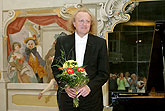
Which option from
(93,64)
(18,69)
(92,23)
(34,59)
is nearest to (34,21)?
(34,59)

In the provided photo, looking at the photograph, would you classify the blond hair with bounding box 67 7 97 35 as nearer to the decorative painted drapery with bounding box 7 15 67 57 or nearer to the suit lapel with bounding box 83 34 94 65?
the suit lapel with bounding box 83 34 94 65

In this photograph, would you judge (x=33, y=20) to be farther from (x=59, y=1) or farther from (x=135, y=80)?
(x=135, y=80)

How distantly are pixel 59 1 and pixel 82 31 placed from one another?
489 cm

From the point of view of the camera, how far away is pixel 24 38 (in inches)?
296

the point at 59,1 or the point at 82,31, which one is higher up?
the point at 59,1

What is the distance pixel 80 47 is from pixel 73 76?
1.21ft

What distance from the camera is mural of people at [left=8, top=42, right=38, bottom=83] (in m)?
7.46

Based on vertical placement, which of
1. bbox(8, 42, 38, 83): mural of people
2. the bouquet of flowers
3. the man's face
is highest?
the man's face

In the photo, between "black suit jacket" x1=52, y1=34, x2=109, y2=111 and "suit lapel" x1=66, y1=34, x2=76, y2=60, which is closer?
"black suit jacket" x1=52, y1=34, x2=109, y2=111

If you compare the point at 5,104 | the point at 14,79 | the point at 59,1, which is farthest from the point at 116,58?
the point at 5,104

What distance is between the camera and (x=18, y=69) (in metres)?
7.52

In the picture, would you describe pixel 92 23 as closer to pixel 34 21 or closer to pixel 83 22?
pixel 83 22

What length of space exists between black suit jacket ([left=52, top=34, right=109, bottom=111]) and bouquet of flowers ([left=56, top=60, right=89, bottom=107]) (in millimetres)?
81

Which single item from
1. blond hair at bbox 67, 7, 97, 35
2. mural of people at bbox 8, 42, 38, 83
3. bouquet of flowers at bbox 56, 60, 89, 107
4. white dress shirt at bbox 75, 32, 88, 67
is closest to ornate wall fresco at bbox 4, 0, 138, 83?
mural of people at bbox 8, 42, 38, 83
